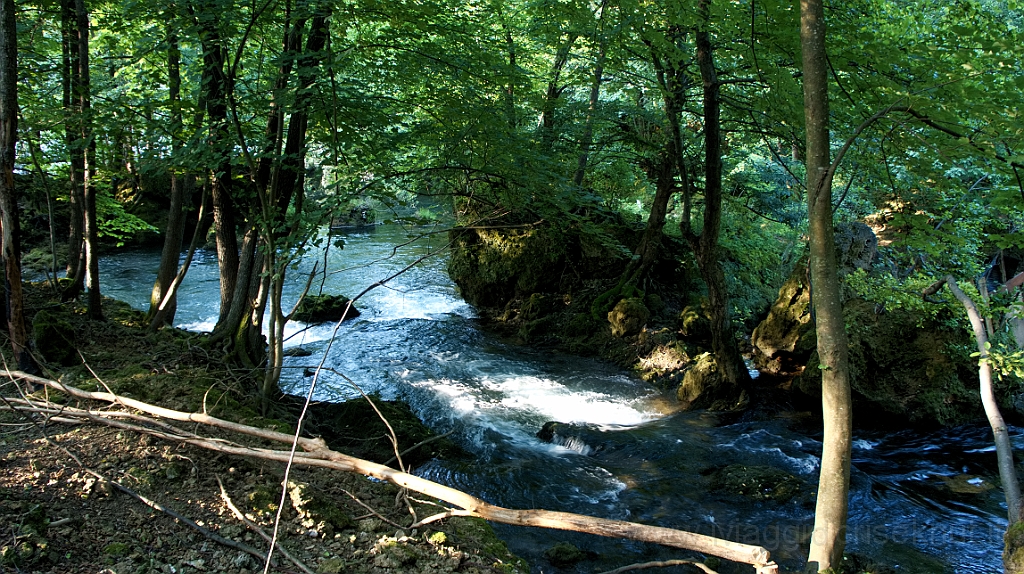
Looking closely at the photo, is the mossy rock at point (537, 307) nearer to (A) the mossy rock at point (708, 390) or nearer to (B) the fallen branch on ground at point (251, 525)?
(A) the mossy rock at point (708, 390)

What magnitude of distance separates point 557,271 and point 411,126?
Result: 7.99 metres

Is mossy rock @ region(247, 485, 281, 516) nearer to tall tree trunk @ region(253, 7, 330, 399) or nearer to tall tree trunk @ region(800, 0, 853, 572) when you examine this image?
tall tree trunk @ region(253, 7, 330, 399)

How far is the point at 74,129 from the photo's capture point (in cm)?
663

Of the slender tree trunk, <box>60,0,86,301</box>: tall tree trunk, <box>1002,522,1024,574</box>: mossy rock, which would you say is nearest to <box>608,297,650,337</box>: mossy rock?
the slender tree trunk

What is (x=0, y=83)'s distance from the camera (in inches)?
185

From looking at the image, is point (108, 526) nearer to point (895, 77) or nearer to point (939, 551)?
point (895, 77)

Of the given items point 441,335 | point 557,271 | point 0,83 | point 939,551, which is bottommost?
point 939,551

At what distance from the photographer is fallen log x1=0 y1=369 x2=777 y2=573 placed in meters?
2.45

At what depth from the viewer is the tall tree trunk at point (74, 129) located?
624 centimetres

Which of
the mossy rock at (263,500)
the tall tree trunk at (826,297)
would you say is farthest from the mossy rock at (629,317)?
the mossy rock at (263,500)

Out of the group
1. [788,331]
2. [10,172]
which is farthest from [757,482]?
[10,172]

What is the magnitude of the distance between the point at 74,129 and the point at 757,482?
8495 mm

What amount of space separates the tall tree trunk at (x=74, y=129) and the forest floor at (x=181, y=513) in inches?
119

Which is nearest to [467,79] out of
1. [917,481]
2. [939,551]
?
[939,551]
